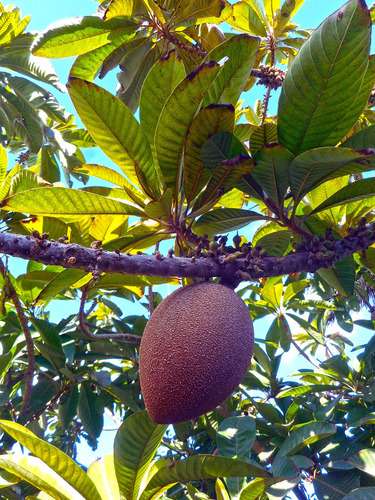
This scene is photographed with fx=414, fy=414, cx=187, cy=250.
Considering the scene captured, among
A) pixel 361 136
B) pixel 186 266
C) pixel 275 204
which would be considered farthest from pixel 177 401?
pixel 361 136

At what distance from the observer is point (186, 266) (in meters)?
0.95

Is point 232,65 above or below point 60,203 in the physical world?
above

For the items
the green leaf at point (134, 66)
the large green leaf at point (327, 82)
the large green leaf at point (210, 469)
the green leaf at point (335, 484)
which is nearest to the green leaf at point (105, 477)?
the large green leaf at point (210, 469)

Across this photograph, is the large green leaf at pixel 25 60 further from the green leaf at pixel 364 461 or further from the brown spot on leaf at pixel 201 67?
the green leaf at pixel 364 461

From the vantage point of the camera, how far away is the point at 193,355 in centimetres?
81

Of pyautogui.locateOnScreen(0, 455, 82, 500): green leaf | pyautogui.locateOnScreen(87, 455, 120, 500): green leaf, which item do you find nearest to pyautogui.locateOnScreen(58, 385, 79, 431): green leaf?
pyautogui.locateOnScreen(87, 455, 120, 500): green leaf

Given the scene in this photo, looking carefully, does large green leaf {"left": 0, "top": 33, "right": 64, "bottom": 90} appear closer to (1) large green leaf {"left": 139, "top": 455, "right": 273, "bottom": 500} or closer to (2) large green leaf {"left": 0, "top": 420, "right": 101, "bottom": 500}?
(2) large green leaf {"left": 0, "top": 420, "right": 101, "bottom": 500}

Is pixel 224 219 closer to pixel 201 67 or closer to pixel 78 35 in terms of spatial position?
pixel 201 67

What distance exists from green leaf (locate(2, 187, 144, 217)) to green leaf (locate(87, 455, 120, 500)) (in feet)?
3.23

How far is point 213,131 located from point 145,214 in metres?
0.28

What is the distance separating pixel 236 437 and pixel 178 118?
1.06m

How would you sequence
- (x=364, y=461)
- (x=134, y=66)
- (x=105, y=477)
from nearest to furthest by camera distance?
(x=364, y=461) → (x=105, y=477) → (x=134, y=66)

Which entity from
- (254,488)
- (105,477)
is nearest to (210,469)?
(254,488)

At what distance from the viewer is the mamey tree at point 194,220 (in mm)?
894
